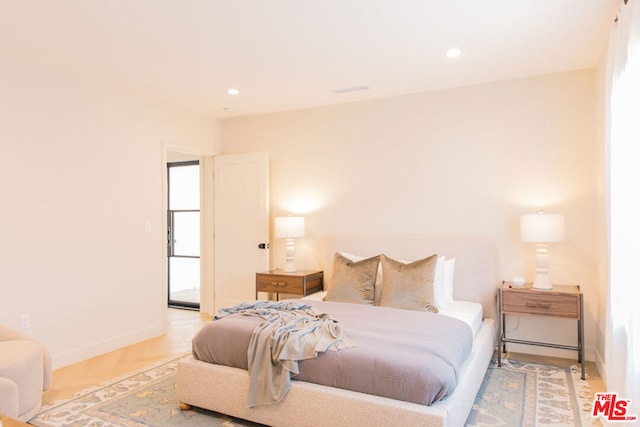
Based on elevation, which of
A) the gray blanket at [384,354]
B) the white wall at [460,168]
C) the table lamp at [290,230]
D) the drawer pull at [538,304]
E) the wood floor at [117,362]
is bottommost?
the wood floor at [117,362]

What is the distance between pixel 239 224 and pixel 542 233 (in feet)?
11.4

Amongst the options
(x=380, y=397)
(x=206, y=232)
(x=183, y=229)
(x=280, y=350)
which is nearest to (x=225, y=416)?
(x=280, y=350)

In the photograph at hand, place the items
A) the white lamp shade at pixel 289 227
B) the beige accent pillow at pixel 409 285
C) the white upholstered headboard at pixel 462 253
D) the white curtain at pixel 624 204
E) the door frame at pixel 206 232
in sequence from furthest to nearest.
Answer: the door frame at pixel 206 232 → the white lamp shade at pixel 289 227 → the white upholstered headboard at pixel 462 253 → the beige accent pillow at pixel 409 285 → the white curtain at pixel 624 204

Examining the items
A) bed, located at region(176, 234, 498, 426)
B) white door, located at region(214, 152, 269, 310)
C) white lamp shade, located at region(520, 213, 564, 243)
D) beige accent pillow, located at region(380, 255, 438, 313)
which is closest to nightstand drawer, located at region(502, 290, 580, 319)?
bed, located at region(176, 234, 498, 426)

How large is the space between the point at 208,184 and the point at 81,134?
1914 mm

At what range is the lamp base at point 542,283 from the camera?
365 centimetres

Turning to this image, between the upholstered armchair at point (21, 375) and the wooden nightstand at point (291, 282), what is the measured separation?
2237 mm

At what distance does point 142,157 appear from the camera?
4.70 meters

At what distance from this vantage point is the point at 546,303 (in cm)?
356

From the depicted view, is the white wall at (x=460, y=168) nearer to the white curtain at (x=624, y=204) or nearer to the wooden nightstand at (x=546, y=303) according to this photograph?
the wooden nightstand at (x=546, y=303)

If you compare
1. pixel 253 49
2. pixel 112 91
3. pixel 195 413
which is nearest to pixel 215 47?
pixel 253 49

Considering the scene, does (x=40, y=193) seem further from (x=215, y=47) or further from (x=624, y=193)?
(x=624, y=193)

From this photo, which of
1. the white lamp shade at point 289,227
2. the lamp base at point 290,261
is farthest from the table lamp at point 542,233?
the lamp base at point 290,261

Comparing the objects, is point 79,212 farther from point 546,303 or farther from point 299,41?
point 546,303
